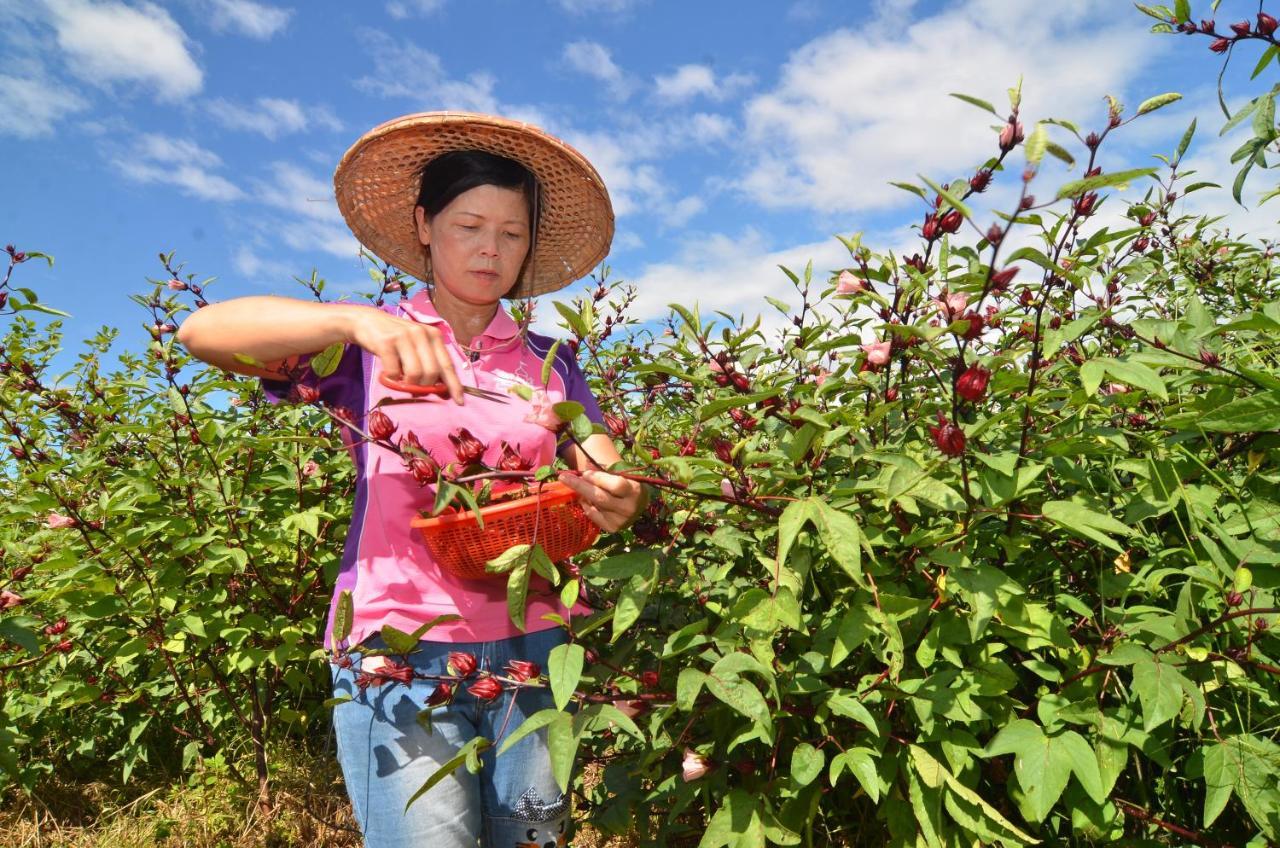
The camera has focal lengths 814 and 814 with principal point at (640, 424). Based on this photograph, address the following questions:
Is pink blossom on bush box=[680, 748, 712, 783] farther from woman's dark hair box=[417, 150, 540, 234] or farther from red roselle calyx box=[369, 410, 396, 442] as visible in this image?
woman's dark hair box=[417, 150, 540, 234]

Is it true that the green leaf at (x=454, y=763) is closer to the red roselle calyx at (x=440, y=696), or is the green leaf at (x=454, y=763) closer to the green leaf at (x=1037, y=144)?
the red roselle calyx at (x=440, y=696)

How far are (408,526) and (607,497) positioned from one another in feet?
1.66

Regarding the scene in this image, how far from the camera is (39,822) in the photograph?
3316 millimetres

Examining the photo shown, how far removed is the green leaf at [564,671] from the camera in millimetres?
1252

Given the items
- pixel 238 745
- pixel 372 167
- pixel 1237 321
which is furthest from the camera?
pixel 238 745

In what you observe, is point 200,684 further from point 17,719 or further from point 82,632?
point 17,719

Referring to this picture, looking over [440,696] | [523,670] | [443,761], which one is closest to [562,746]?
[523,670]

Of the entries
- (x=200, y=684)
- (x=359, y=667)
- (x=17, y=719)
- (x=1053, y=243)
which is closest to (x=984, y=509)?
(x=1053, y=243)

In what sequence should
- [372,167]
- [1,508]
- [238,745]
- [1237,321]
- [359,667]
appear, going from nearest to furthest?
[1237,321]
[359,667]
[372,167]
[1,508]
[238,745]

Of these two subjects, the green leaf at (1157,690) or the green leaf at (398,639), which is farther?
the green leaf at (398,639)

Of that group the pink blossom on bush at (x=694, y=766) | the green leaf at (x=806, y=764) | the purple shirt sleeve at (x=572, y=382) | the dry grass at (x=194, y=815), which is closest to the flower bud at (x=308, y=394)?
the purple shirt sleeve at (x=572, y=382)

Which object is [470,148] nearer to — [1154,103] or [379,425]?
[379,425]

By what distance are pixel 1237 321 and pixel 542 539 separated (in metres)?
1.20

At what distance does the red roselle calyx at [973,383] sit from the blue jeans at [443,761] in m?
0.97
